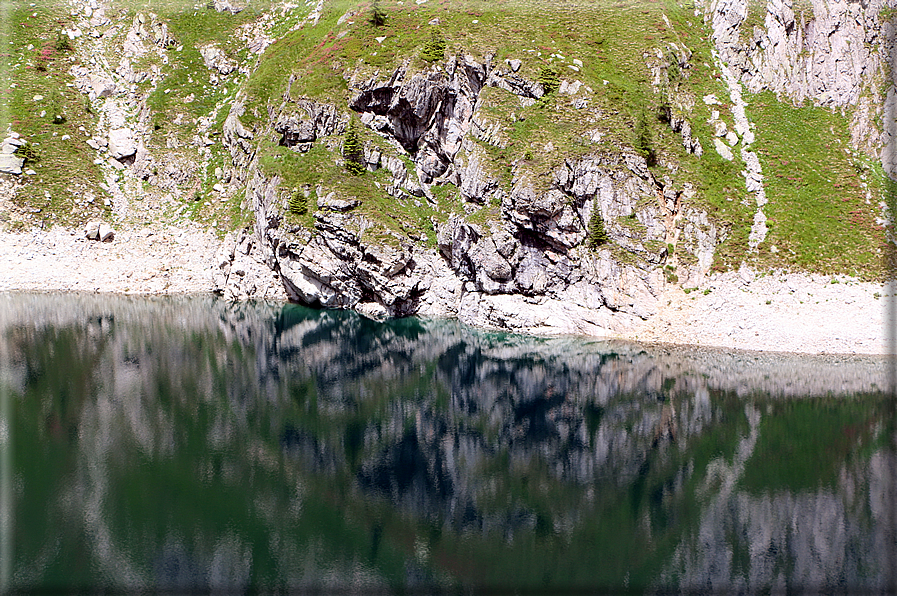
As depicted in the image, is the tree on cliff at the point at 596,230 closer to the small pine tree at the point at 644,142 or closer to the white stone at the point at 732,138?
the small pine tree at the point at 644,142

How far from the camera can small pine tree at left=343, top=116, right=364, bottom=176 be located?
73.1 meters

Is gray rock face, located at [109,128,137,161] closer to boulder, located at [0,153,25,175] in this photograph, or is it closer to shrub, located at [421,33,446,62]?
boulder, located at [0,153,25,175]

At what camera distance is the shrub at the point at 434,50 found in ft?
248

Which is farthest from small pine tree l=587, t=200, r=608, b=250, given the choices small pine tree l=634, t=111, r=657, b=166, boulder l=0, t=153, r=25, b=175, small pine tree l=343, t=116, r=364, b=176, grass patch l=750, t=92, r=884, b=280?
boulder l=0, t=153, r=25, b=175

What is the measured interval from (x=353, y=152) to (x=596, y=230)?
31622 millimetres

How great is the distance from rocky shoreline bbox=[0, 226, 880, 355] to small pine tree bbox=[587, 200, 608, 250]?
7347mm

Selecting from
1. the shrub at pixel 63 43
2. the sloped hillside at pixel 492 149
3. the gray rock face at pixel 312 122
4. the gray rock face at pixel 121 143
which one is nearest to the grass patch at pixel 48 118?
the shrub at pixel 63 43

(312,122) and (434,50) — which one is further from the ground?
(434,50)

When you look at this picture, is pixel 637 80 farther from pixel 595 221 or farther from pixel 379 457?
pixel 379 457

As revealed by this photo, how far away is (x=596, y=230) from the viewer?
6462 centimetres

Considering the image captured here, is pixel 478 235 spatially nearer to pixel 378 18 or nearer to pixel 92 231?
pixel 378 18

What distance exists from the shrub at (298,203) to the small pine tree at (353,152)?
22.5 ft

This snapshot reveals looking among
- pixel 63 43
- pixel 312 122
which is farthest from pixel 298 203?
pixel 63 43

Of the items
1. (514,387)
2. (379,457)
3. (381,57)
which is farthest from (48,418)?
(381,57)
